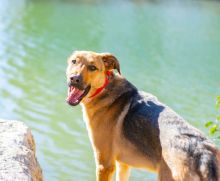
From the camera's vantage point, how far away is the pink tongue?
552 cm

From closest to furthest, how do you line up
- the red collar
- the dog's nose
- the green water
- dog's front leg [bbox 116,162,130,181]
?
the dog's nose → the red collar → dog's front leg [bbox 116,162,130,181] → the green water

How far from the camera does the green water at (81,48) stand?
959 cm

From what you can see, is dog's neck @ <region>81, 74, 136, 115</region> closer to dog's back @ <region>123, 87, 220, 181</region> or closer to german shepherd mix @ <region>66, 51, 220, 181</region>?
german shepherd mix @ <region>66, 51, 220, 181</region>

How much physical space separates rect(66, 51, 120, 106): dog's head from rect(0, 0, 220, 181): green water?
2458mm

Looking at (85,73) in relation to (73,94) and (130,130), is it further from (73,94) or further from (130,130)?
(130,130)

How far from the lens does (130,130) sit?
537 cm

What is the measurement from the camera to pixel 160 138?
5.00 meters

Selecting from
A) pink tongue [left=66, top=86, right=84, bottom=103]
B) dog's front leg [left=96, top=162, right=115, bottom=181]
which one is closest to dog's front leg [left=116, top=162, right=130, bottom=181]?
dog's front leg [left=96, top=162, right=115, bottom=181]

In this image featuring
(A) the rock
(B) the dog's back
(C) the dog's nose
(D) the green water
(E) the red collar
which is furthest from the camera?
(D) the green water

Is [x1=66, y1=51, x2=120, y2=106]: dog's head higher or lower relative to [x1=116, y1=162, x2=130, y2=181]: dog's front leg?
higher

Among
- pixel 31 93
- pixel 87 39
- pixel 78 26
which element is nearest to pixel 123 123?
pixel 31 93

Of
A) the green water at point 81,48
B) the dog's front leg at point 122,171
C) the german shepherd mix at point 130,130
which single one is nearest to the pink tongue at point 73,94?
the german shepherd mix at point 130,130

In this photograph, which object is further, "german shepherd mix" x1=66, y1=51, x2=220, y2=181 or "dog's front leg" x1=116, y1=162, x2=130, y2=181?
"dog's front leg" x1=116, y1=162, x2=130, y2=181

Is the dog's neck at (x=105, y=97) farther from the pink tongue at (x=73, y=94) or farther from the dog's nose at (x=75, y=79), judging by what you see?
the dog's nose at (x=75, y=79)
